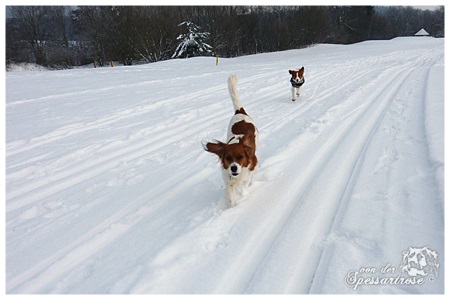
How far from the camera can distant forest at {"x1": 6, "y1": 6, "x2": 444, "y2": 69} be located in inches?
→ 1377

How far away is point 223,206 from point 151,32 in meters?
35.1

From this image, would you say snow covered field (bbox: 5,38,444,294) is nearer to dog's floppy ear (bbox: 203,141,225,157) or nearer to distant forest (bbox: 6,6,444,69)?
dog's floppy ear (bbox: 203,141,225,157)

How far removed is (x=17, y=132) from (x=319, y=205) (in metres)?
6.48

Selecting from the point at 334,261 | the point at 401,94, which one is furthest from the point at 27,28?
the point at 334,261

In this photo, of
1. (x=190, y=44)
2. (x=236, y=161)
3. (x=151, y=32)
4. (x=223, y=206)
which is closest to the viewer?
(x=236, y=161)

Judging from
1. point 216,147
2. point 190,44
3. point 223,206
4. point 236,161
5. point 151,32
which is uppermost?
point 151,32

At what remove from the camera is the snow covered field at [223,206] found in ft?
8.23

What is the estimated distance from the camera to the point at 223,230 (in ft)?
10.1

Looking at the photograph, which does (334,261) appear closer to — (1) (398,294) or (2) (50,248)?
(1) (398,294)

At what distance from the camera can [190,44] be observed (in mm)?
33031

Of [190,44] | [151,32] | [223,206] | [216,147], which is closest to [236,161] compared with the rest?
[216,147]

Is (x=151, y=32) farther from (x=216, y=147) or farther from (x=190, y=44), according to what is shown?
(x=216, y=147)

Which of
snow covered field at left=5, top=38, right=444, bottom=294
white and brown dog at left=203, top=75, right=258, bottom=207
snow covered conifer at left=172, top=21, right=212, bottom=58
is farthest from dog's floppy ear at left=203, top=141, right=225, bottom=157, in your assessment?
snow covered conifer at left=172, top=21, right=212, bottom=58

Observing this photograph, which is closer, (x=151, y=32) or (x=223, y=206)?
(x=223, y=206)
